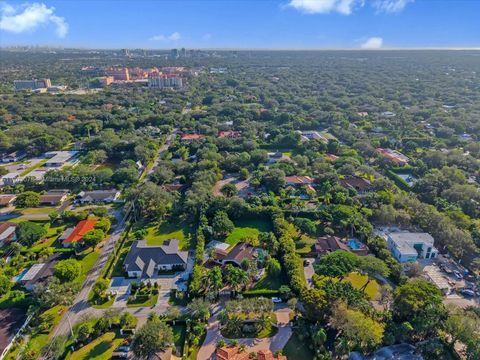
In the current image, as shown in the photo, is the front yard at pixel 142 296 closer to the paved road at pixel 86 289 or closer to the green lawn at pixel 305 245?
the paved road at pixel 86 289

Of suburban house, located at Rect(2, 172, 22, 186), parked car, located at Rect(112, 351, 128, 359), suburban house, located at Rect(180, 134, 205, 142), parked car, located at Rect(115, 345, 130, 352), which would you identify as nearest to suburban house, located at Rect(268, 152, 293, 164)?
suburban house, located at Rect(180, 134, 205, 142)

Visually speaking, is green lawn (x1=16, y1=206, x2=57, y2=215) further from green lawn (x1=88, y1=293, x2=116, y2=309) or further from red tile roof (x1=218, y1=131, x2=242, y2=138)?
red tile roof (x1=218, y1=131, x2=242, y2=138)

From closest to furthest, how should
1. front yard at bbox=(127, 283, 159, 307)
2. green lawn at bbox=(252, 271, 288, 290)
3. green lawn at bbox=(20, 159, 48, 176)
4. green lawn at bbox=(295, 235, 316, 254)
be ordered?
front yard at bbox=(127, 283, 159, 307)
green lawn at bbox=(252, 271, 288, 290)
green lawn at bbox=(295, 235, 316, 254)
green lawn at bbox=(20, 159, 48, 176)

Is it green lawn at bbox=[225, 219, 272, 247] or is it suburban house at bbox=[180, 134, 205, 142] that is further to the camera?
suburban house at bbox=[180, 134, 205, 142]

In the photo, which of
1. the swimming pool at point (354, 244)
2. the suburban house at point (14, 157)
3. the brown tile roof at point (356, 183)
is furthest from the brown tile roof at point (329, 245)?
the suburban house at point (14, 157)

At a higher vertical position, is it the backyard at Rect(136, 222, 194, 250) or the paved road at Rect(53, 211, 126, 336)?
the backyard at Rect(136, 222, 194, 250)

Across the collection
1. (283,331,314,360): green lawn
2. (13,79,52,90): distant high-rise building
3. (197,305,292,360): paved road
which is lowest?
(283,331,314,360): green lawn

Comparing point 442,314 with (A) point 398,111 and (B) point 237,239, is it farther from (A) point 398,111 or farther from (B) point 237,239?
(A) point 398,111
